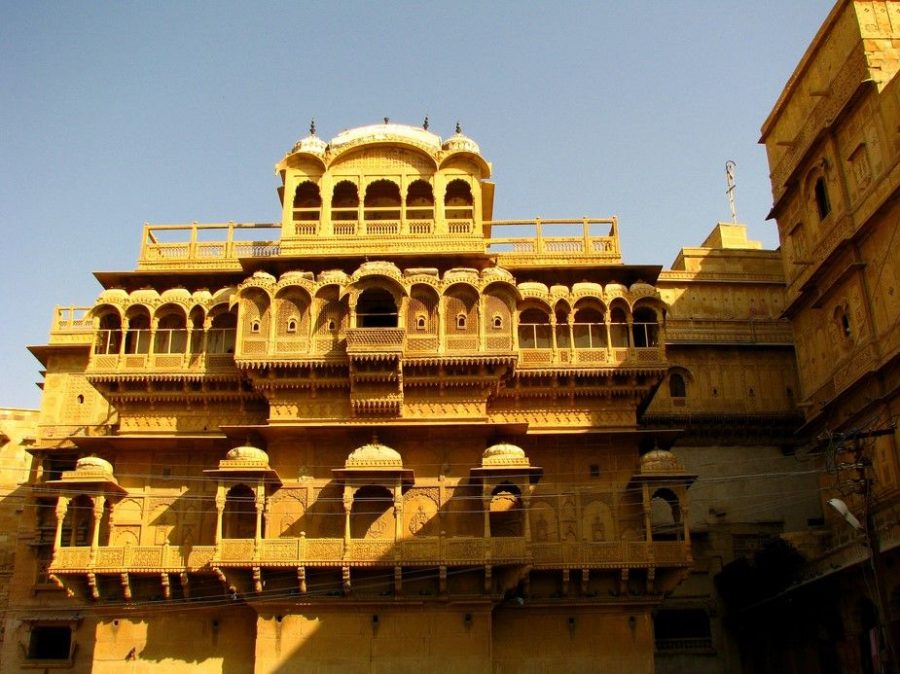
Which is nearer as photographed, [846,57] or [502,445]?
[502,445]

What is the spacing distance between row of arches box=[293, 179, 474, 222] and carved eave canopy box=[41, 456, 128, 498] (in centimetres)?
907

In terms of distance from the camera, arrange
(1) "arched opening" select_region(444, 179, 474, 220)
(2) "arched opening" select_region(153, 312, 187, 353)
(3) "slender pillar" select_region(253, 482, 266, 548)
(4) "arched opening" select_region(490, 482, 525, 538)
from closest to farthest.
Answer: (3) "slender pillar" select_region(253, 482, 266, 548)
(4) "arched opening" select_region(490, 482, 525, 538)
(2) "arched opening" select_region(153, 312, 187, 353)
(1) "arched opening" select_region(444, 179, 474, 220)

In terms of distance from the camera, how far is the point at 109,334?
26.9m

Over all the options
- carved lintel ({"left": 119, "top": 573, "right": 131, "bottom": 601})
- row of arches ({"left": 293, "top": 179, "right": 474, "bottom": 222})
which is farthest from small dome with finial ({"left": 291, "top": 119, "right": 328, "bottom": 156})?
carved lintel ({"left": 119, "top": 573, "right": 131, "bottom": 601})

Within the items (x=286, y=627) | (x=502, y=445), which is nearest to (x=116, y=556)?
(x=286, y=627)

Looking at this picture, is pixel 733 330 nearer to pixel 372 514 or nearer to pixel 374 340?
pixel 374 340

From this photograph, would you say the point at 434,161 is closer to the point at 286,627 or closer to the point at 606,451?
the point at 606,451

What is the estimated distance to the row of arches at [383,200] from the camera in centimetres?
2852

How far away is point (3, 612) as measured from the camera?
31.7 meters

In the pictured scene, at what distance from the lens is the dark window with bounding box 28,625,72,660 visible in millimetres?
29281

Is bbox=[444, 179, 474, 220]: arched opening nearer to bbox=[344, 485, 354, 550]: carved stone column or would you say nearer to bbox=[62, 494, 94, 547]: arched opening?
bbox=[344, 485, 354, 550]: carved stone column

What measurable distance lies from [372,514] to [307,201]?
34.4 ft

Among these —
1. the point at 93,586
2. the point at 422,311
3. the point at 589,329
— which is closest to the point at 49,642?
the point at 93,586

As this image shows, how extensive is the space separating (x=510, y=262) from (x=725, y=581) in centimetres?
1184
